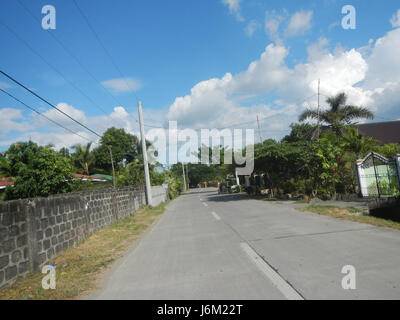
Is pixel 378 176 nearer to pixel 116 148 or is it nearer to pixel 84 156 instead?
pixel 84 156

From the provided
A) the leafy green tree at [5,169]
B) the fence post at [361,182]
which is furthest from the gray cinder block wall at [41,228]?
the fence post at [361,182]

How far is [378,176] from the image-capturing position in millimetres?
13680

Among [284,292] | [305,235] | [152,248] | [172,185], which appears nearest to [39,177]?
[152,248]

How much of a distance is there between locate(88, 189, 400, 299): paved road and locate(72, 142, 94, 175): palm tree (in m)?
33.8

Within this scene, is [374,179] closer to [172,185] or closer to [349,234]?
[349,234]

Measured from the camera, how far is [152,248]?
8117mm

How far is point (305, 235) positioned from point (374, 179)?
27.9ft

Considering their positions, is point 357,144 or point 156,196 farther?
point 156,196

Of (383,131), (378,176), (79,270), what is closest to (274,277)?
(79,270)

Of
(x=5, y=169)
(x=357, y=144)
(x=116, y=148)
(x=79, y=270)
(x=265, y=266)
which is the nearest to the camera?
(x=265, y=266)

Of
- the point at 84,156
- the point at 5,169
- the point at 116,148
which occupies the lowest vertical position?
the point at 5,169

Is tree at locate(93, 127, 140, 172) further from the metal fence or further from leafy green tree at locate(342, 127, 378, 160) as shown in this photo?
the metal fence

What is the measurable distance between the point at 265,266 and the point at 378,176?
10910mm
